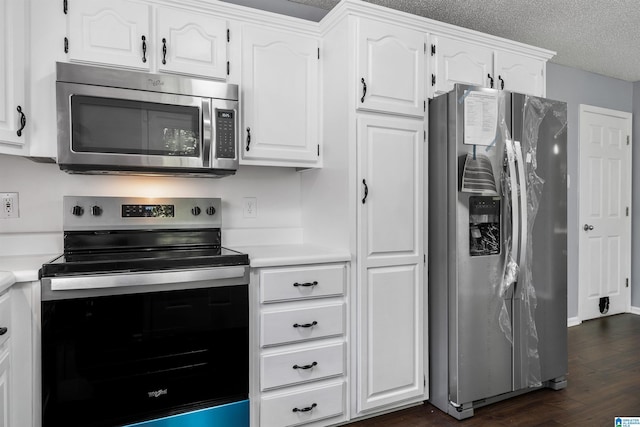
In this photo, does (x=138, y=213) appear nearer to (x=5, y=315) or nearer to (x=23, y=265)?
(x=23, y=265)

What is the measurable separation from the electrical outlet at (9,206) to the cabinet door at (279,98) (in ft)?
3.88

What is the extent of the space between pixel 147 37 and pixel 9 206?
3.66ft

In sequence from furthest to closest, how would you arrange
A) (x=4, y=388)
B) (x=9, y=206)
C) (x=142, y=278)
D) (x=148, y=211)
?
1. (x=148, y=211)
2. (x=9, y=206)
3. (x=142, y=278)
4. (x=4, y=388)

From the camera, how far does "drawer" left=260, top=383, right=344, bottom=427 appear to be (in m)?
2.08

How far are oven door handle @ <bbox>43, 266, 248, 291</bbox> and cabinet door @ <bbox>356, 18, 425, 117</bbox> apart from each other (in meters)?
1.13

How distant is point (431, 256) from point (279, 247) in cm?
92

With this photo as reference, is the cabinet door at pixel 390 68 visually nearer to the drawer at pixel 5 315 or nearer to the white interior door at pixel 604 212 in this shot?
the drawer at pixel 5 315

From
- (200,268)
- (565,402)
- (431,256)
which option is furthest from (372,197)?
(565,402)

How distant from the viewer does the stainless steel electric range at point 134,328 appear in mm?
1693

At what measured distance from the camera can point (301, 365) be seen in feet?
7.02

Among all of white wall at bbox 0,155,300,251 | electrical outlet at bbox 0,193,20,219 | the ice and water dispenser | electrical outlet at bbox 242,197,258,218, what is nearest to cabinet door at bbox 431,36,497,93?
the ice and water dispenser

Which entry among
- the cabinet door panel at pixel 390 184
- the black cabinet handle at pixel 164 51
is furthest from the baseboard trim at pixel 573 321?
the black cabinet handle at pixel 164 51

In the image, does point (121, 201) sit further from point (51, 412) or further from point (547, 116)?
point (547, 116)

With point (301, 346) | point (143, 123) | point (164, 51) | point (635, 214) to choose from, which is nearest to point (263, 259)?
point (301, 346)
